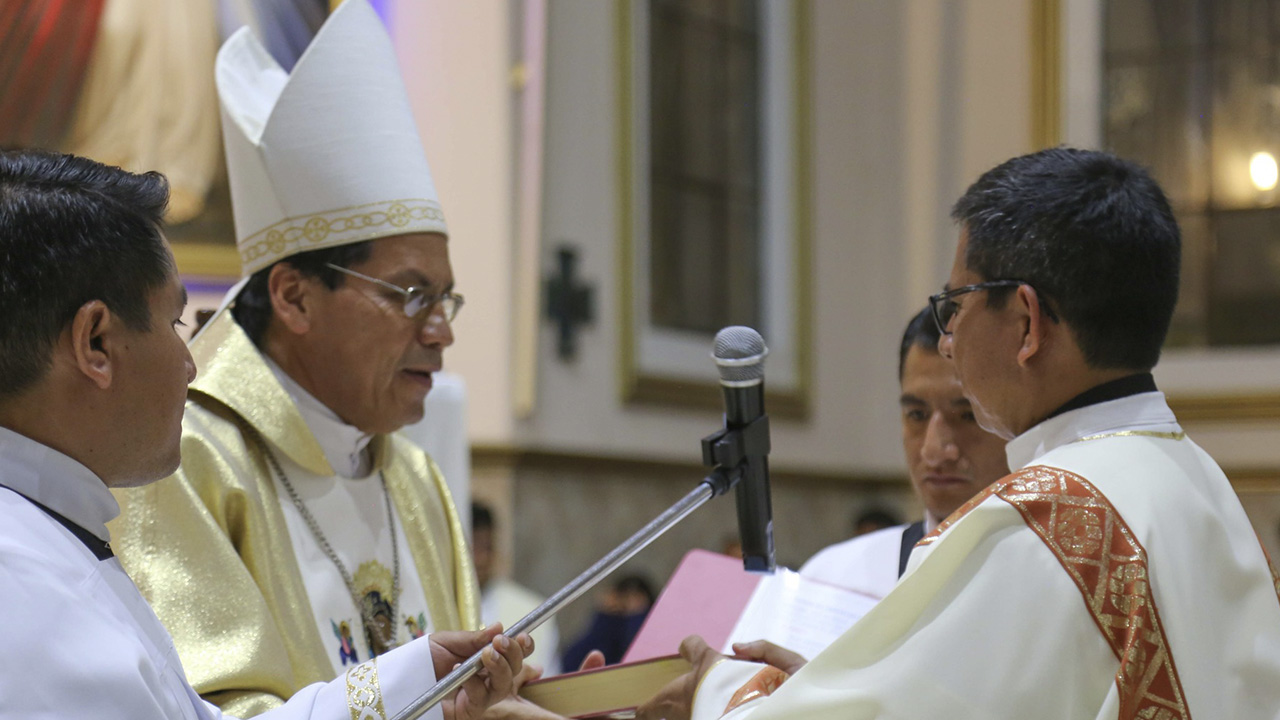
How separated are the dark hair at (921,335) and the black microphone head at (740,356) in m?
0.88

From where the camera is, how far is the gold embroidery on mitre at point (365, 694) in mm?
2316

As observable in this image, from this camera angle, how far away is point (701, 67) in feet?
29.4

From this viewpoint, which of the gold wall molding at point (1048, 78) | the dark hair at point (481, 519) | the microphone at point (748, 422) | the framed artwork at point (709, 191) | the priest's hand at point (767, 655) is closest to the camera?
the microphone at point (748, 422)

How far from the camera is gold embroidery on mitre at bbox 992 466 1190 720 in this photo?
6.21 feet

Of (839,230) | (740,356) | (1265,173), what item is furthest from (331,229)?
(1265,173)

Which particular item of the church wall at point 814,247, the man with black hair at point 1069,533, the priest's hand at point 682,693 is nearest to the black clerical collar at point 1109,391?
the man with black hair at point 1069,533

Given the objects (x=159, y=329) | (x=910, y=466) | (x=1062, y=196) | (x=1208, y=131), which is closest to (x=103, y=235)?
(x=159, y=329)

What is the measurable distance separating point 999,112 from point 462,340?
4.21 meters

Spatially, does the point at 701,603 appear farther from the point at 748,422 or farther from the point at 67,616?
the point at 67,616

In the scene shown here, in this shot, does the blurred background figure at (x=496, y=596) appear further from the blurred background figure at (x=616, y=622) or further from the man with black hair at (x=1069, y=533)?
the man with black hair at (x=1069, y=533)

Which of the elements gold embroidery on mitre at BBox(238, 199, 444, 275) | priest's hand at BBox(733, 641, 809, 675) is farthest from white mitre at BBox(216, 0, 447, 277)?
priest's hand at BBox(733, 641, 809, 675)

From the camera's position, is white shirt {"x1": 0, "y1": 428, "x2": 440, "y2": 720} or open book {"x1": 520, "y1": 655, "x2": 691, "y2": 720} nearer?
white shirt {"x1": 0, "y1": 428, "x2": 440, "y2": 720}

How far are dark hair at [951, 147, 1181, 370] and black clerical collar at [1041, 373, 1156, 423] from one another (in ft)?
0.07

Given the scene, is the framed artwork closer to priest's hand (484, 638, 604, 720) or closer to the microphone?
priest's hand (484, 638, 604, 720)
